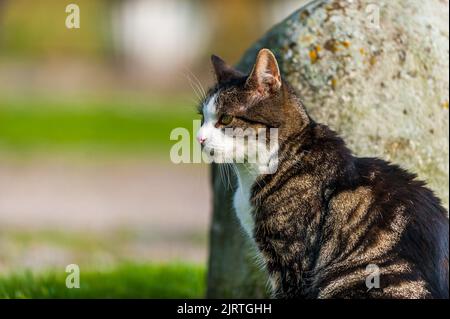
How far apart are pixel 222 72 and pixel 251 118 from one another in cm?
45

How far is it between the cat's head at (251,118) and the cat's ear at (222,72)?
184 mm

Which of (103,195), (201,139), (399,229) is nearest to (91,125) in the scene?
(103,195)

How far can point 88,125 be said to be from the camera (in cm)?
1820

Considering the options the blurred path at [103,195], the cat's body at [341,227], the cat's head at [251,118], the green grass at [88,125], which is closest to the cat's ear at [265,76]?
the cat's head at [251,118]

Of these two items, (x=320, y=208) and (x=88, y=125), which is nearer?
(x=320, y=208)

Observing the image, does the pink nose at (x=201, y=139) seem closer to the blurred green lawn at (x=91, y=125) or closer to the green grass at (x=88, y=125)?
the blurred green lawn at (x=91, y=125)

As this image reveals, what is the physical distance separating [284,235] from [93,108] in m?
16.7

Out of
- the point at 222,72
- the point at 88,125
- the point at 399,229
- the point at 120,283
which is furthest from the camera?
the point at 88,125

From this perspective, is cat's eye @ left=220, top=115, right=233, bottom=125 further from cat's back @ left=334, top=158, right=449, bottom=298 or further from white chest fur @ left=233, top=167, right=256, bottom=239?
cat's back @ left=334, top=158, right=449, bottom=298

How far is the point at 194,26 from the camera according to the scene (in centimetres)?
2984

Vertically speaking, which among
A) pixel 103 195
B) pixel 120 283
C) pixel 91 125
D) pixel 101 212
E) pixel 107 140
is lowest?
pixel 101 212

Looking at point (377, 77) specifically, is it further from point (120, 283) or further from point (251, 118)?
point (120, 283)

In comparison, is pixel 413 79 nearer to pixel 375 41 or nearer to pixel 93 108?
pixel 375 41

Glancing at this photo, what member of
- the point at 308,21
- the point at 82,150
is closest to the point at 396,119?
the point at 308,21
